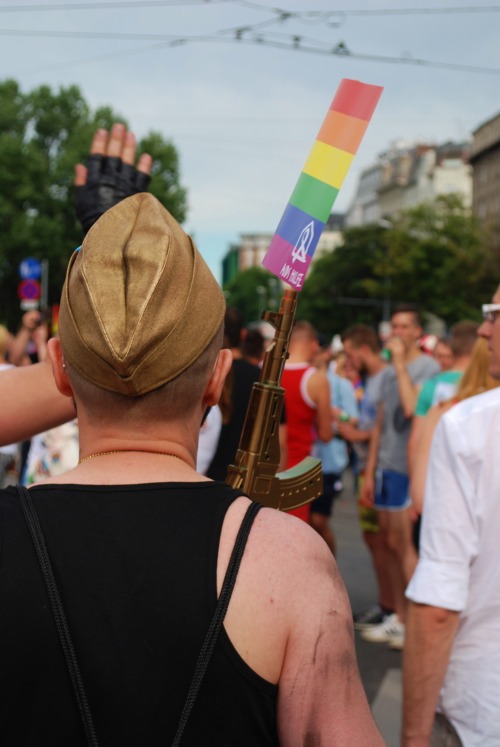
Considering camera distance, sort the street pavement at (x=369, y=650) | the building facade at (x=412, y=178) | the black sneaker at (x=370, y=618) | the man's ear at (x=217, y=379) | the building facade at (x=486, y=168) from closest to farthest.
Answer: the man's ear at (x=217, y=379)
the street pavement at (x=369, y=650)
the black sneaker at (x=370, y=618)
the building facade at (x=486, y=168)
the building facade at (x=412, y=178)

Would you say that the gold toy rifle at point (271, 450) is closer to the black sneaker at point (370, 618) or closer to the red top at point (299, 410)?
the red top at point (299, 410)

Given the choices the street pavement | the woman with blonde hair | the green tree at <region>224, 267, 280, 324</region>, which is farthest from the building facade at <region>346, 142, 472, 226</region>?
the woman with blonde hair

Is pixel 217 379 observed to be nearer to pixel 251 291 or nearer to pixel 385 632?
pixel 385 632

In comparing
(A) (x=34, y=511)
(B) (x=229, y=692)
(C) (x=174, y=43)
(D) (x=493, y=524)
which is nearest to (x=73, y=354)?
(A) (x=34, y=511)

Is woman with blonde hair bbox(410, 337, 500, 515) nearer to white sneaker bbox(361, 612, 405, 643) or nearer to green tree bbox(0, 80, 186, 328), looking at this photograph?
white sneaker bbox(361, 612, 405, 643)

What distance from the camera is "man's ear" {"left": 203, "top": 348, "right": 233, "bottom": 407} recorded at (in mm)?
1719

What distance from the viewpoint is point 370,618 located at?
24.5 feet

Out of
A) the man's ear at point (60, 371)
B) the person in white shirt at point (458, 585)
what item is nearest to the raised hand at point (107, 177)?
the man's ear at point (60, 371)

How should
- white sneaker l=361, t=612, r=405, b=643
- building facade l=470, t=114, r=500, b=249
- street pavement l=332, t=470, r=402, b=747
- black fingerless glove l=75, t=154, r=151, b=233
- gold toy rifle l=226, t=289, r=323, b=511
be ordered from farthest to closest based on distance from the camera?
building facade l=470, t=114, r=500, b=249, white sneaker l=361, t=612, r=405, b=643, street pavement l=332, t=470, r=402, b=747, black fingerless glove l=75, t=154, r=151, b=233, gold toy rifle l=226, t=289, r=323, b=511

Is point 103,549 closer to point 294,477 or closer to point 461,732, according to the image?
point 294,477

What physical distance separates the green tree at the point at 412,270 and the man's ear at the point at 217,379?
1705 inches

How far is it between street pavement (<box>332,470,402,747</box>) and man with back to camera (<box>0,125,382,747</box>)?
12.7 feet

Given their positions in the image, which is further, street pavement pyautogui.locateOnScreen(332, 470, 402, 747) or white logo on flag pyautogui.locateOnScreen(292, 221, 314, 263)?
street pavement pyautogui.locateOnScreen(332, 470, 402, 747)

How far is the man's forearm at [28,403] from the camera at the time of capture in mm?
2248
